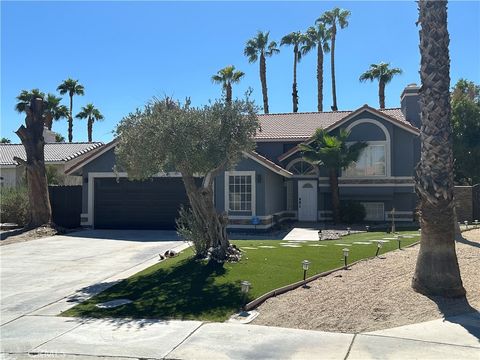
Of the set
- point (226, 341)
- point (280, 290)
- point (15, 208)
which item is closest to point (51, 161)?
point (15, 208)

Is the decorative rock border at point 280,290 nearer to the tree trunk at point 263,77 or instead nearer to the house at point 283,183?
the house at point 283,183

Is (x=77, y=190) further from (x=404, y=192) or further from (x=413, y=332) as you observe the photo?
(x=413, y=332)

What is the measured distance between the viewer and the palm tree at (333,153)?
2152 cm

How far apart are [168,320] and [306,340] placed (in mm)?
2248

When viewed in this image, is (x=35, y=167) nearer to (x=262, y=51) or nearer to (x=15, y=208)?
(x=15, y=208)

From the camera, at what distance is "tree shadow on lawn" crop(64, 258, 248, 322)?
7879 mm

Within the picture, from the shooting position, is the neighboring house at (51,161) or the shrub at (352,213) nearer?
the shrub at (352,213)

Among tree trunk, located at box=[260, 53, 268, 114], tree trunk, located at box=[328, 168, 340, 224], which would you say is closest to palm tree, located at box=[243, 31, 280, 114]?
tree trunk, located at box=[260, 53, 268, 114]

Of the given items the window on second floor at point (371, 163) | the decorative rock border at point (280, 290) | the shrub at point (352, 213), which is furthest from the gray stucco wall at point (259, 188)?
the decorative rock border at point (280, 290)

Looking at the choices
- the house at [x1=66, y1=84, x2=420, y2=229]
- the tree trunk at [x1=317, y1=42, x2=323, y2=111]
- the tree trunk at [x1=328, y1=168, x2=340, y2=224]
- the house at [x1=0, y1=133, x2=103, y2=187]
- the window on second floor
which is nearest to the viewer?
the house at [x1=66, y1=84, x2=420, y2=229]

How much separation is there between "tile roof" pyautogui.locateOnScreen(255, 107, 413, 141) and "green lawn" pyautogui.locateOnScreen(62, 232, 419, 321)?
12.4 meters

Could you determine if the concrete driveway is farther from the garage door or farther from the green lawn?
the garage door

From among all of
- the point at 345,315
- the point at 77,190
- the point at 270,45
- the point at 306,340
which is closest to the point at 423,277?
the point at 345,315

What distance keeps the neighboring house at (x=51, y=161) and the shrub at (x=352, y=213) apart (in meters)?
14.9
